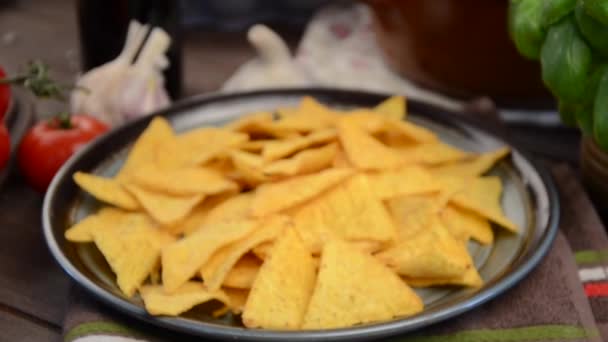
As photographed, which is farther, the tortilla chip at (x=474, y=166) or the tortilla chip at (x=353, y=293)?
the tortilla chip at (x=474, y=166)

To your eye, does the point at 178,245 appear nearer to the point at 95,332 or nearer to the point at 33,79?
the point at 95,332

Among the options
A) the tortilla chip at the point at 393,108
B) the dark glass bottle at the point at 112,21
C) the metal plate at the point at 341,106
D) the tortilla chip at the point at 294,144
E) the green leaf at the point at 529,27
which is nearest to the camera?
the metal plate at the point at 341,106

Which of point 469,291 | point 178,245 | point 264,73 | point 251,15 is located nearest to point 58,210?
point 178,245

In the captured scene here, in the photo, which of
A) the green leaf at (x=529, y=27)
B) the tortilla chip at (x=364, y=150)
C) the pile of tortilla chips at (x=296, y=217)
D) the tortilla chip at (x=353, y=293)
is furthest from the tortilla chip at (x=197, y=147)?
the green leaf at (x=529, y=27)

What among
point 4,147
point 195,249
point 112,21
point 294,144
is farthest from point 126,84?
point 195,249

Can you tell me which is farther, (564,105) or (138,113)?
(138,113)

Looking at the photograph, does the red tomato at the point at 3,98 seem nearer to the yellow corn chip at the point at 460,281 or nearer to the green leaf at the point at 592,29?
the yellow corn chip at the point at 460,281
